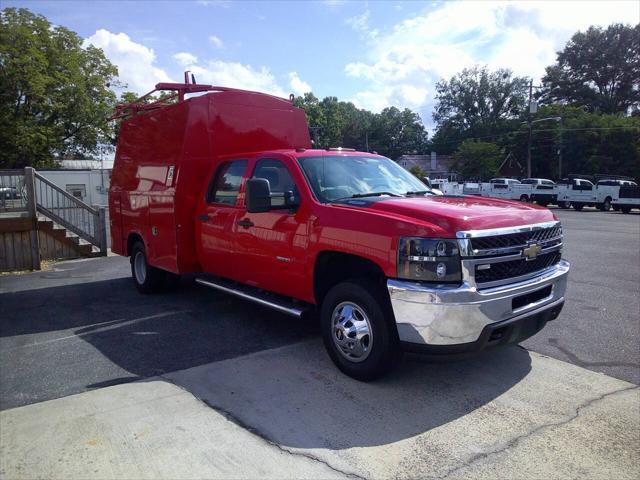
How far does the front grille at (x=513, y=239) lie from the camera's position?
3.74 metres

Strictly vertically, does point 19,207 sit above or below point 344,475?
above

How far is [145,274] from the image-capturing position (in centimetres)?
775

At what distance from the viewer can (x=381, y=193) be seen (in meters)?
4.96

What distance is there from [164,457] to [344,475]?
1.16m

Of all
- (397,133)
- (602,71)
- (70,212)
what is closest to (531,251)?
(70,212)

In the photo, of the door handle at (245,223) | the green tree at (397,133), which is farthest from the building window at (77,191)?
the green tree at (397,133)

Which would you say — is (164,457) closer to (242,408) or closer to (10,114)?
(242,408)

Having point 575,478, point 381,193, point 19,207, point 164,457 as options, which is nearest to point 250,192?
point 381,193

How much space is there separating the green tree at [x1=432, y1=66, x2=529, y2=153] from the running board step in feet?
252

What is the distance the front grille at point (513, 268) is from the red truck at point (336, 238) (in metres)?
0.01

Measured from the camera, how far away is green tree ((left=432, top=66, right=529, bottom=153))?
79.8 meters

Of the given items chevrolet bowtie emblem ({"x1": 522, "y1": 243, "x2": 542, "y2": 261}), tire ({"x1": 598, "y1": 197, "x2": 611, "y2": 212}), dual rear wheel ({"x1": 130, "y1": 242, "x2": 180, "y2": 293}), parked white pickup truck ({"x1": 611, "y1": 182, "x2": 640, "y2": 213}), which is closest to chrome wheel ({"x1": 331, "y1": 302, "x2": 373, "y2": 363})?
chevrolet bowtie emblem ({"x1": 522, "y1": 243, "x2": 542, "y2": 261})

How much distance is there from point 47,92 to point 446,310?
35825 mm

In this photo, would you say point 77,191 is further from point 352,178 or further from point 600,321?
point 600,321
